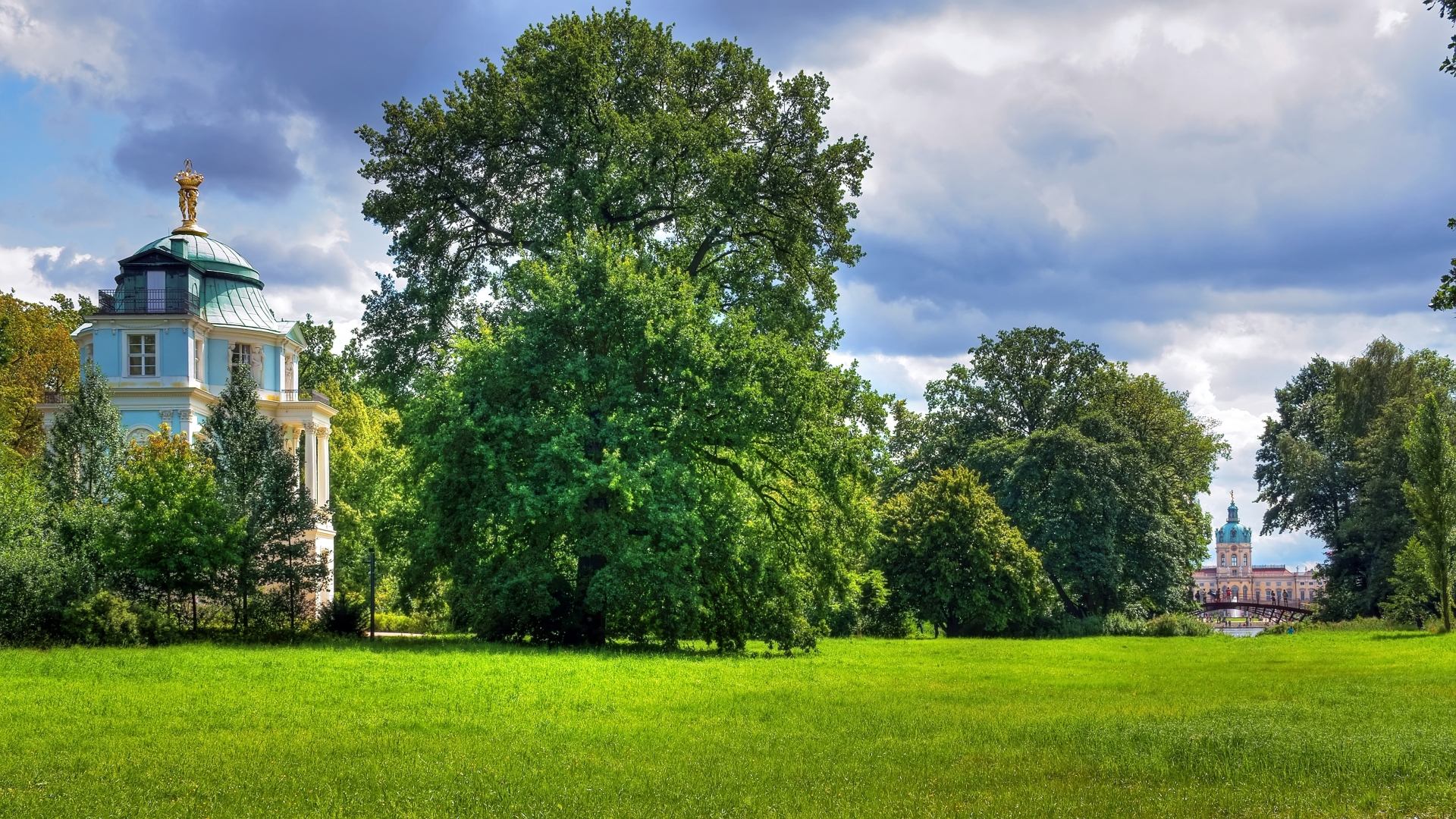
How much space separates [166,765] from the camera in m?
12.3

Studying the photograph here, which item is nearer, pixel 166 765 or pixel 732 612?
pixel 166 765

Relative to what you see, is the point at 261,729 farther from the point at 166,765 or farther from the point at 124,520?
the point at 124,520

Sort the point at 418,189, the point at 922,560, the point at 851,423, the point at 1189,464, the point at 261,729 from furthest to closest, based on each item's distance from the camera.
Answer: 1. the point at 1189,464
2. the point at 922,560
3. the point at 418,189
4. the point at 851,423
5. the point at 261,729

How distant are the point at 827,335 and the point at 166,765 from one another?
26.8 meters

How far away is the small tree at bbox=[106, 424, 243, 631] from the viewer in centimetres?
→ 3094

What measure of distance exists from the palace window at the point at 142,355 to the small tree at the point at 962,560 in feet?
103

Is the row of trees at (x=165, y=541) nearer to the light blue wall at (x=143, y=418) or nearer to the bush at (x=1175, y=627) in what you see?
the light blue wall at (x=143, y=418)

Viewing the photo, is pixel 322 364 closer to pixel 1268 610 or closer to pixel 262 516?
pixel 262 516

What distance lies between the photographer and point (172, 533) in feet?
101

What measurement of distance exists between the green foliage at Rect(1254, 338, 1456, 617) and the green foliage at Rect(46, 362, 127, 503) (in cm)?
5391

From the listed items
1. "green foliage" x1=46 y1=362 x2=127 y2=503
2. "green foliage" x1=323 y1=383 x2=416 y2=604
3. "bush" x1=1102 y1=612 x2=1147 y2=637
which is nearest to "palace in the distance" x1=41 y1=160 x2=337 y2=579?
"green foliage" x1=323 y1=383 x2=416 y2=604

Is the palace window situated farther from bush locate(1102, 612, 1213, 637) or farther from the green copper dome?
bush locate(1102, 612, 1213, 637)

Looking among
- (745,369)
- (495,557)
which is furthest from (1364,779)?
(495,557)

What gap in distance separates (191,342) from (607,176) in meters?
24.6
